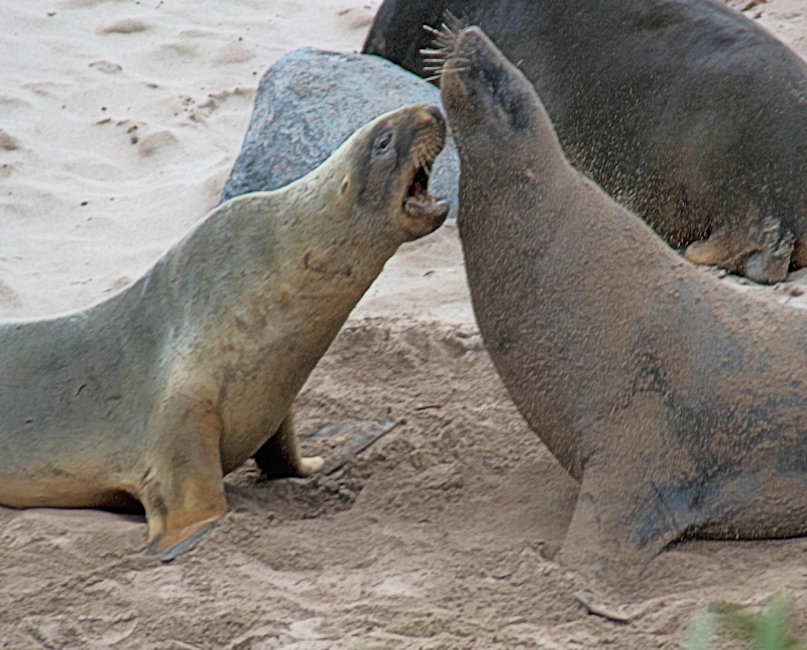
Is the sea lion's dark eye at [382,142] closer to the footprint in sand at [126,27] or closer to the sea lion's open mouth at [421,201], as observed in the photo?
→ the sea lion's open mouth at [421,201]

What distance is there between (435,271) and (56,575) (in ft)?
8.20

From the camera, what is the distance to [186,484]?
9.84 feet

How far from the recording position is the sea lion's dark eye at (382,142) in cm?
303

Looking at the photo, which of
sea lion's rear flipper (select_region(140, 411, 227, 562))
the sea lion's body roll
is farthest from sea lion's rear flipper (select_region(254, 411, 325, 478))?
sea lion's rear flipper (select_region(140, 411, 227, 562))

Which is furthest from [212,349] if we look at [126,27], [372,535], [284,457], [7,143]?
[126,27]

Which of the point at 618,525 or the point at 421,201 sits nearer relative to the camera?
the point at 618,525

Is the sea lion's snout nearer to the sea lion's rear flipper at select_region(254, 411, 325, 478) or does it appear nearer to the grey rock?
the sea lion's rear flipper at select_region(254, 411, 325, 478)

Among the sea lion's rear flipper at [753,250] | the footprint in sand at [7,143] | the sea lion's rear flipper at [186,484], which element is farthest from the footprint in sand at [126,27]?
the sea lion's rear flipper at [186,484]

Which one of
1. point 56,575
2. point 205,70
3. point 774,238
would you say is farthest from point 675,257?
point 205,70

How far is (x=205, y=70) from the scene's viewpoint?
7801mm

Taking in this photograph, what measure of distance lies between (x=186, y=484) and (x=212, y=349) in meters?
0.33

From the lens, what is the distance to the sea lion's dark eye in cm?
303

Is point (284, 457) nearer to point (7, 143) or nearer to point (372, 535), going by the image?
point (372, 535)

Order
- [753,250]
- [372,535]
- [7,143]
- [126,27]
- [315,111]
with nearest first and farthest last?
1. [372,535]
2. [753,250]
3. [315,111]
4. [7,143]
5. [126,27]
